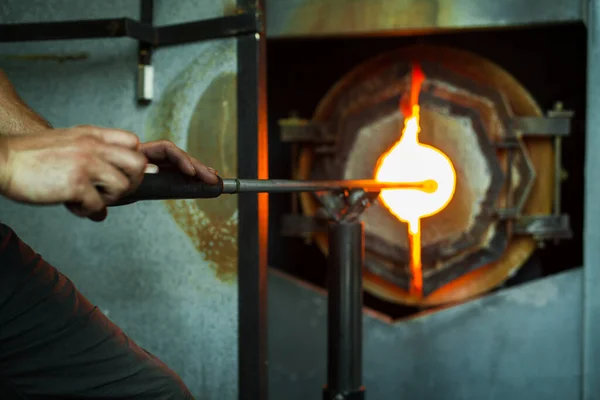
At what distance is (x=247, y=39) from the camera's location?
1.98m

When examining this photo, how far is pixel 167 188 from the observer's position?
39.8 inches

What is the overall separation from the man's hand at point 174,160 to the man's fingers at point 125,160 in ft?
0.55

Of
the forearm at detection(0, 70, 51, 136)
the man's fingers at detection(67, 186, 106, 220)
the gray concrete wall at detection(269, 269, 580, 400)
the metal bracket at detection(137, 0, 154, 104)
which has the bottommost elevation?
the gray concrete wall at detection(269, 269, 580, 400)

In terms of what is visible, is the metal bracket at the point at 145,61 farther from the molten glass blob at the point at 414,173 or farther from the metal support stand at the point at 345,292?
the molten glass blob at the point at 414,173

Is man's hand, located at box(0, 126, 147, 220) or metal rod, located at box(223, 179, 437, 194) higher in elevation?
man's hand, located at box(0, 126, 147, 220)

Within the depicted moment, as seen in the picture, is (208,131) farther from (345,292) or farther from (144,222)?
(345,292)

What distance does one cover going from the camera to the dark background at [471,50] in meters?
2.66

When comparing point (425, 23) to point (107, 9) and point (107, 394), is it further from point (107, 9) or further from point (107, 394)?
point (107, 394)

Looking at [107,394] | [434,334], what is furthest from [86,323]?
[434,334]

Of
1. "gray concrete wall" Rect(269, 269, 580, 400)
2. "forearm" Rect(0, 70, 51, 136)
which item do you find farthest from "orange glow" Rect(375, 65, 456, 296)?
"forearm" Rect(0, 70, 51, 136)

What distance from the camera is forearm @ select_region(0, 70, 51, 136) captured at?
1375 millimetres

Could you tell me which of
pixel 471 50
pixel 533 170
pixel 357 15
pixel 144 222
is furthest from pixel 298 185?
pixel 471 50

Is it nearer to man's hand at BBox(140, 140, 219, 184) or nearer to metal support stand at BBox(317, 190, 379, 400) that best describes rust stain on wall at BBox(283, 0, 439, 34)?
metal support stand at BBox(317, 190, 379, 400)

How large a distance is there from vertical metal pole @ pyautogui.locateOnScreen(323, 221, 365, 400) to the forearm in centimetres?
79
